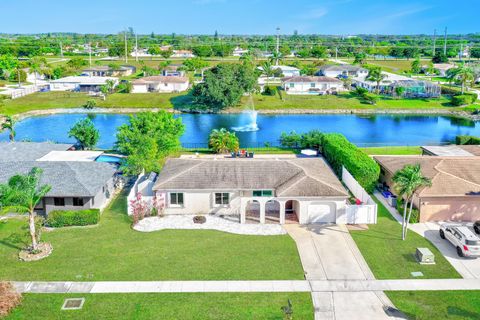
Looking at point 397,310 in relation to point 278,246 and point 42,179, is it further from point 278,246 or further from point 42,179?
point 42,179

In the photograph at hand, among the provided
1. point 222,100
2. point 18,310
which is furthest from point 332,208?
point 222,100

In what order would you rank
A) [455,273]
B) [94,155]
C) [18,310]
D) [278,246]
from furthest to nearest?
[94,155], [278,246], [455,273], [18,310]

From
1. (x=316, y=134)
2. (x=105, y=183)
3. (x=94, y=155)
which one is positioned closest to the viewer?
(x=105, y=183)

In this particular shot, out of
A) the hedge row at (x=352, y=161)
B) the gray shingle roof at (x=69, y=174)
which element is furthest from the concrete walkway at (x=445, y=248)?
the gray shingle roof at (x=69, y=174)

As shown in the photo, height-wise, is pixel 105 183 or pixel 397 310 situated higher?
pixel 105 183

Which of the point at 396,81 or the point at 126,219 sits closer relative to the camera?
the point at 126,219

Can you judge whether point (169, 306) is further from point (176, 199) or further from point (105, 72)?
point (105, 72)

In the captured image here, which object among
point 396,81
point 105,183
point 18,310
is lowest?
point 18,310

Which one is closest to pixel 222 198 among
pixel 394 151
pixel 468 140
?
pixel 394 151
